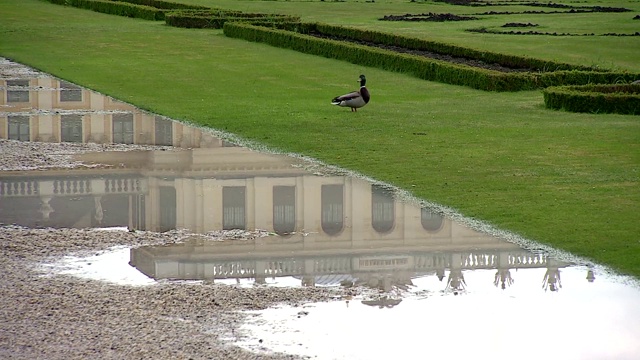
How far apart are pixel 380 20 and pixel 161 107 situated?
27552 mm

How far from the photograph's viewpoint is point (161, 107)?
Result: 67.4 feet

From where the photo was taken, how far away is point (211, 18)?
43.4m

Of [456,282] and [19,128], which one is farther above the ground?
[19,128]

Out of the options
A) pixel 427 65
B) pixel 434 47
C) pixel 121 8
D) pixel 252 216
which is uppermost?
pixel 121 8

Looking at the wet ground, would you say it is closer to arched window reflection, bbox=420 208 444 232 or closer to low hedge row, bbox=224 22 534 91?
arched window reflection, bbox=420 208 444 232

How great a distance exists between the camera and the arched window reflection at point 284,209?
1149 cm

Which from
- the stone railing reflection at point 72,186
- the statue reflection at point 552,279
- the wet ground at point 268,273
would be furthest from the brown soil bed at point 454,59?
the statue reflection at point 552,279

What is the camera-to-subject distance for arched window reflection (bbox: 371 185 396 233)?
11.4 metres

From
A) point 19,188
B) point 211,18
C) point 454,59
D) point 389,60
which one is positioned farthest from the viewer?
point 211,18

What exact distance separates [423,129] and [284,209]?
625 centimetres

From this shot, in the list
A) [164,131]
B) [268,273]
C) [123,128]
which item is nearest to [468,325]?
[268,273]

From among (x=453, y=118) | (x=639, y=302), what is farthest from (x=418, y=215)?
(x=453, y=118)

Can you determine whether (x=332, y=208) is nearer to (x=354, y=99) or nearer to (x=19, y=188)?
(x=19, y=188)

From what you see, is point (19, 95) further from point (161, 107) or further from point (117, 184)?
point (117, 184)
